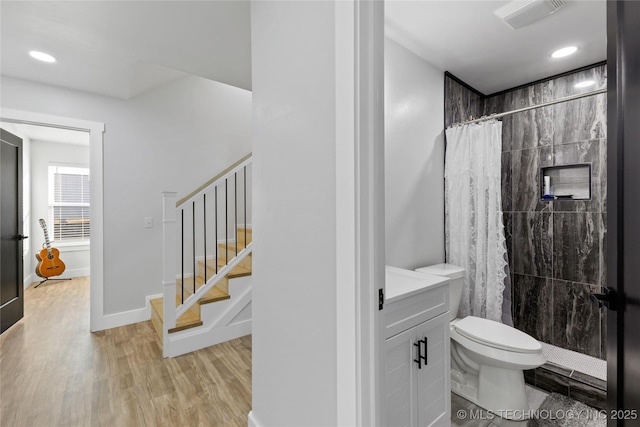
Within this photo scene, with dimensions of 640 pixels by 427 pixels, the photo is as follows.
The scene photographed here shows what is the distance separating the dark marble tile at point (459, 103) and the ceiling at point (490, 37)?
0.37ft

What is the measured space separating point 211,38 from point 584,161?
3.01 metres

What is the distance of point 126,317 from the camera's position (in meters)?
2.96

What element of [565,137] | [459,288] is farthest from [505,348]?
[565,137]

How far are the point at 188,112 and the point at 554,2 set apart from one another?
10.8 feet

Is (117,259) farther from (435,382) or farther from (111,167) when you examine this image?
(435,382)

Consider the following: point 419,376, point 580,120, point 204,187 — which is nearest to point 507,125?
point 580,120

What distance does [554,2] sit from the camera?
169 cm

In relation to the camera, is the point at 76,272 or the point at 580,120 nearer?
the point at 580,120

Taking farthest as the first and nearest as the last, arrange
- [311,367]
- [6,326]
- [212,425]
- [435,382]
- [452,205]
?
[6,326] < [452,205] < [212,425] < [435,382] < [311,367]

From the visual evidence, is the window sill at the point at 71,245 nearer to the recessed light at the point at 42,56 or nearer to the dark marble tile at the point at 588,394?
the recessed light at the point at 42,56

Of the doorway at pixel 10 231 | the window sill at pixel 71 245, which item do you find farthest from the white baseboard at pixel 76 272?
the doorway at pixel 10 231

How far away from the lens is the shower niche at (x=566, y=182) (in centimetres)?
241

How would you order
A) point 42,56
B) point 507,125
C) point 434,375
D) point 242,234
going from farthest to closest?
point 242,234 < point 507,125 < point 42,56 < point 434,375

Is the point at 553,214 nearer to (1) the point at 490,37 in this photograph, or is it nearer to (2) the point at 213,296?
(1) the point at 490,37
